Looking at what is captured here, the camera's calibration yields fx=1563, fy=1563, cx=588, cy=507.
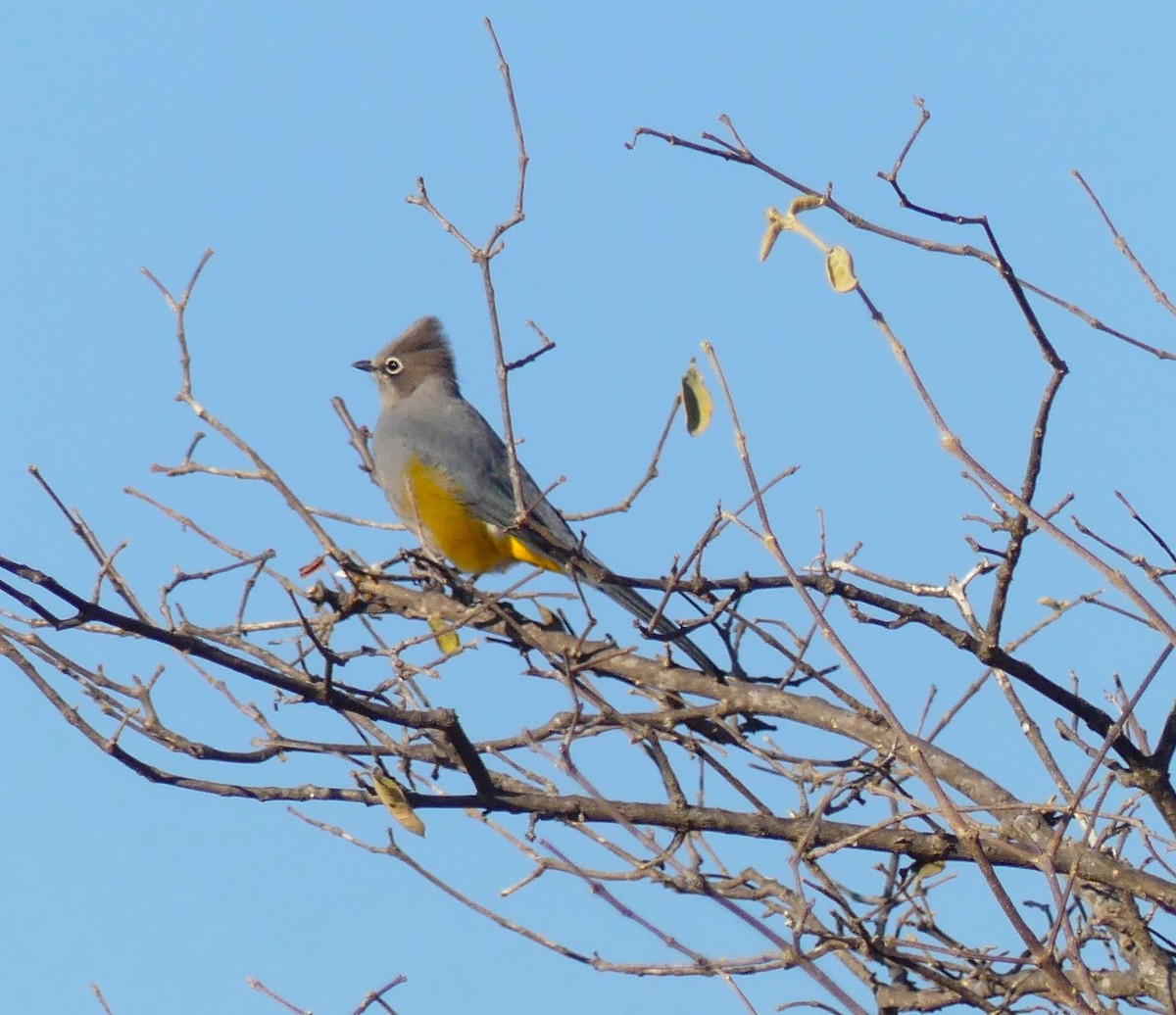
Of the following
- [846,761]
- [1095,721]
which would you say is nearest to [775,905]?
[846,761]

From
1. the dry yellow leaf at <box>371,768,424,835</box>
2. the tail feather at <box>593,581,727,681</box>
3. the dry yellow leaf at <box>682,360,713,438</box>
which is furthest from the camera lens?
the tail feather at <box>593,581,727,681</box>

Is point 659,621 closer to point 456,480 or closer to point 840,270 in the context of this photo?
point 840,270

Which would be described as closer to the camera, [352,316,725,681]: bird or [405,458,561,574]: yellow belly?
[352,316,725,681]: bird

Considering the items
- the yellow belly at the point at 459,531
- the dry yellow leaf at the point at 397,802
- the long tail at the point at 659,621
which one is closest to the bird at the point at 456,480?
the yellow belly at the point at 459,531

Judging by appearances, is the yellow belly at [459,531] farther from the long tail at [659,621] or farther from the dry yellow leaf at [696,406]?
the dry yellow leaf at [696,406]

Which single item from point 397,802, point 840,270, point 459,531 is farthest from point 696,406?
point 459,531

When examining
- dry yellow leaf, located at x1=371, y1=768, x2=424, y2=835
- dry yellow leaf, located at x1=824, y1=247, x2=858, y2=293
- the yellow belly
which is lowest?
dry yellow leaf, located at x1=371, y1=768, x2=424, y2=835

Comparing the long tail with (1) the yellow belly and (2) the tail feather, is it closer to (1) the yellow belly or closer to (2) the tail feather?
(2) the tail feather

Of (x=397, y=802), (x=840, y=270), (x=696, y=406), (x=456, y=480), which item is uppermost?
(x=456, y=480)

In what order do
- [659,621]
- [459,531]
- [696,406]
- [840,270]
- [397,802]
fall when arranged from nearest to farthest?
[840,270] → [397,802] → [696,406] → [659,621] → [459,531]

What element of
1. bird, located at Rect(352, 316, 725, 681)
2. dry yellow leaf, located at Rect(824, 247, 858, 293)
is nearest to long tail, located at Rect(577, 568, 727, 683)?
bird, located at Rect(352, 316, 725, 681)

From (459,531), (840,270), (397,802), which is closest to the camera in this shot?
(840,270)

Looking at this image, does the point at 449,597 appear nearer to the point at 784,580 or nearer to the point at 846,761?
the point at 846,761

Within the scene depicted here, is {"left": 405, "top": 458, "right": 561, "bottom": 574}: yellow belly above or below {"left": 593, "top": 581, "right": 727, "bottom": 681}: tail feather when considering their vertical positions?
above
